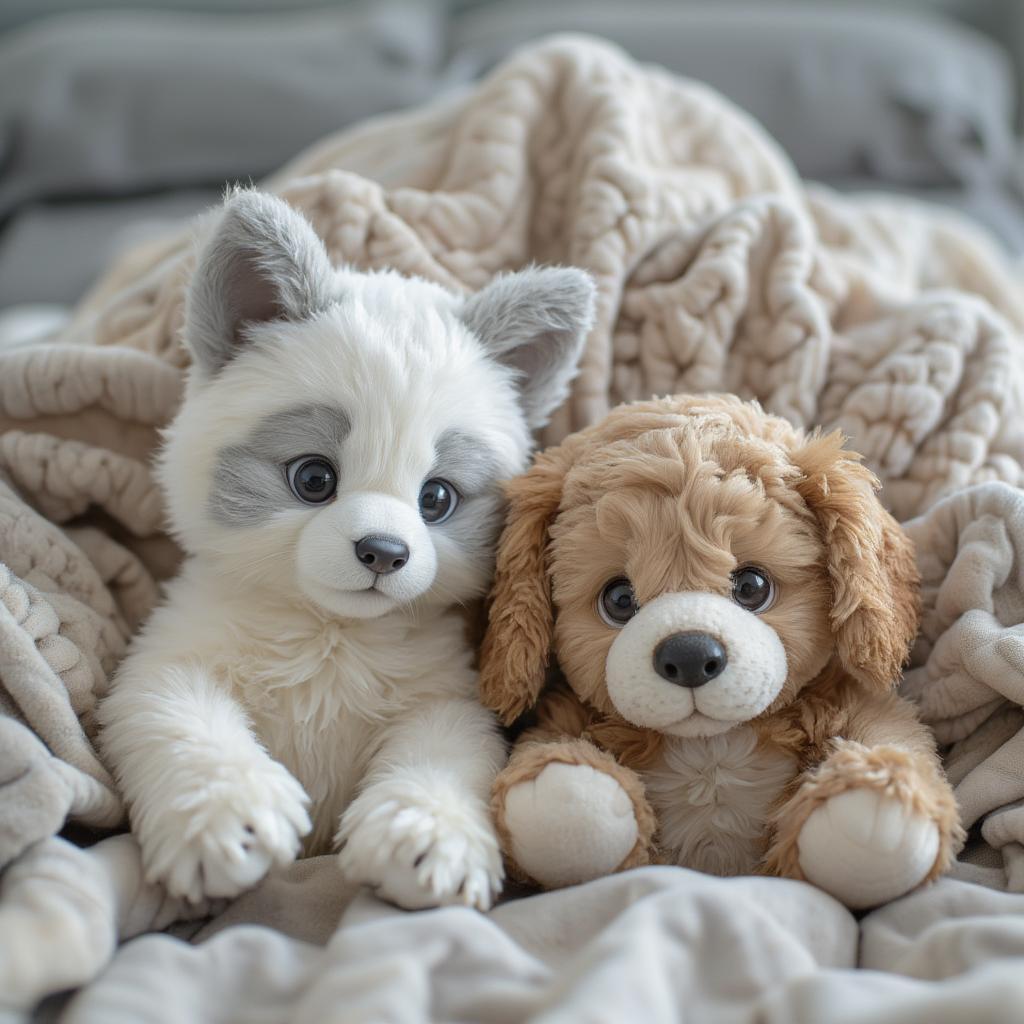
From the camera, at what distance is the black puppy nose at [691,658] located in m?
0.79

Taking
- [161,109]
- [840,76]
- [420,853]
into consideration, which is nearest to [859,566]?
[420,853]

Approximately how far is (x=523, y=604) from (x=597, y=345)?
368 mm

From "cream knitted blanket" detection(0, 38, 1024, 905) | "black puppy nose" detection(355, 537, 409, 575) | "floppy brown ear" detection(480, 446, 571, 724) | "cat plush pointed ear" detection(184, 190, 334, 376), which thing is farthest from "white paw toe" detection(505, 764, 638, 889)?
"cat plush pointed ear" detection(184, 190, 334, 376)

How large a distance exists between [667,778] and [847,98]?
1.93m

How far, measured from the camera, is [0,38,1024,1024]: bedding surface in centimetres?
68

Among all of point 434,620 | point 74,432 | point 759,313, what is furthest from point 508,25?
point 434,620

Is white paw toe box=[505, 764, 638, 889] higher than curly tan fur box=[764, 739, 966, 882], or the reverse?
curly tan fur box=[764, 739, 966, 882]

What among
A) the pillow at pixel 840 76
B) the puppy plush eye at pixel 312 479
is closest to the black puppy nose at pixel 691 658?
the puppy plush eye at pixel 312 479

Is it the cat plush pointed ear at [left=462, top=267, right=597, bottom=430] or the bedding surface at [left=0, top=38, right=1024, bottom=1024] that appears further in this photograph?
the cat plush pointed ear at [left=462, top=267, right=597, bottom=430]

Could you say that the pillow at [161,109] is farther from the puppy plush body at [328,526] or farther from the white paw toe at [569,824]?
the white paw toe at [569,824]

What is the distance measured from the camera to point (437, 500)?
0.93 m

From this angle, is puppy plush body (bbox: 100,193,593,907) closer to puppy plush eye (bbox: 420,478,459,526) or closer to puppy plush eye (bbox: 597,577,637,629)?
puppy plush eye (bbox: 420,478,459,526)

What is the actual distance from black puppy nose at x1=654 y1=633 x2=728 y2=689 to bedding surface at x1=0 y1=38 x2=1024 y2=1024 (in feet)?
0.49

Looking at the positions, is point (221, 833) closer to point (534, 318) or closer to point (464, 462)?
point (464, 462)
